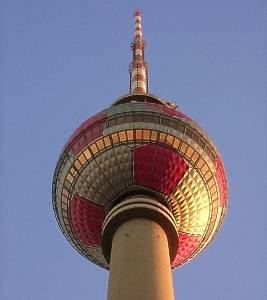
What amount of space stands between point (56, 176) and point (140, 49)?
44.1ft

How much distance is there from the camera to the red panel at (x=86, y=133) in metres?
29.3

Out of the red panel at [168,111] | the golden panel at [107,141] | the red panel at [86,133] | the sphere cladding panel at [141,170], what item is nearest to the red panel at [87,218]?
the sphere cladding panel at [141,170]

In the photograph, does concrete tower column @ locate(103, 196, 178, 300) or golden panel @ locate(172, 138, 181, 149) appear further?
golden panel @ locate(172, 138, 181, 149)

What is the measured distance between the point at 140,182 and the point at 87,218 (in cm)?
308

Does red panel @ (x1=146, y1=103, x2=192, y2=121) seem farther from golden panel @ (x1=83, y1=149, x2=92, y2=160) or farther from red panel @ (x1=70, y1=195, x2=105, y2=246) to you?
red panel @ (x1=70, y1=195, x2=105, y2=246)

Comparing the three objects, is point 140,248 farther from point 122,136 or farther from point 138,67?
point 138,67

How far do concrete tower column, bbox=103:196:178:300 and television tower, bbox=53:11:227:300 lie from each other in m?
0.05

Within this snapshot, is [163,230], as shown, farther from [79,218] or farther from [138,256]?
[79,218]

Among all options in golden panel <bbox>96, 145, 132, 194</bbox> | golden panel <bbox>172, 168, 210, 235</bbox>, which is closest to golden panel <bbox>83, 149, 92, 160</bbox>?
golden panel <bbox>96, 145, 132, 194</bbox>

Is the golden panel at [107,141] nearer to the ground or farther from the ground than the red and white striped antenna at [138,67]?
nearer to the ground

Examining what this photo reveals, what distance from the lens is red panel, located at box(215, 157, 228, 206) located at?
98.9 feet

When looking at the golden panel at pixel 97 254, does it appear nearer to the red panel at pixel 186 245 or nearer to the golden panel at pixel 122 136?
the red panel at pixel 186 245

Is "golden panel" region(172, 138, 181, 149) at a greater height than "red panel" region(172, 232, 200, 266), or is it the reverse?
"golden panel" region(172, 138, 181, 149)

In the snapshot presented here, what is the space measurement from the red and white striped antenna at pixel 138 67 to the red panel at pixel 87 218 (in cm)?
817
